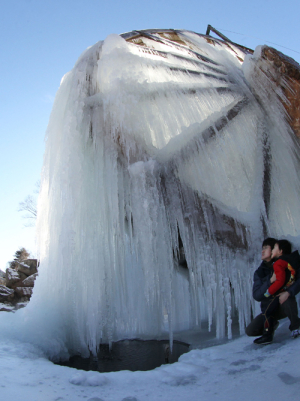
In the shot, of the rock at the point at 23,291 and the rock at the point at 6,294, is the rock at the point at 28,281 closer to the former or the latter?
the rock at the point at 23,291

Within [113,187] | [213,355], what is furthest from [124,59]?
[213,355]

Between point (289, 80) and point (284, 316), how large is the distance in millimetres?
3317

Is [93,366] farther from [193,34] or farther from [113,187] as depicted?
[193,34]

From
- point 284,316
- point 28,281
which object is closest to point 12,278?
point 28,281

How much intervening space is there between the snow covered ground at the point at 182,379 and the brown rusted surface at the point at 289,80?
9.98 feet

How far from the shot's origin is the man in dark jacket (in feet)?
8.19

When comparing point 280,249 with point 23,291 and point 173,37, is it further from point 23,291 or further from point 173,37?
point 23,291

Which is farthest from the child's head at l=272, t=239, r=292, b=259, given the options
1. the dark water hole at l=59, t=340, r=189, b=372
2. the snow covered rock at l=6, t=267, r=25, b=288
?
the snow covered rock at l=6, t=267, r=25, b=288

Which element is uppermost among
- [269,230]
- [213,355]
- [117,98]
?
[117,98]

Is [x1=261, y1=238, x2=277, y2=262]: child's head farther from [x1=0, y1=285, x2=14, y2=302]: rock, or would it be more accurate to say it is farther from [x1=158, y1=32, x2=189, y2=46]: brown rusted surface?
[x1=0, y1=285, x2=14, y2=302]: rock

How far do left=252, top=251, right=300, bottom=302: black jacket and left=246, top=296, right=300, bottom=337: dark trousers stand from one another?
89mm

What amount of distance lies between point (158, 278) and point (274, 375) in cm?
169

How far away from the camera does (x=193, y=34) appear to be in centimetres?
553

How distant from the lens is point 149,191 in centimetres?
355
